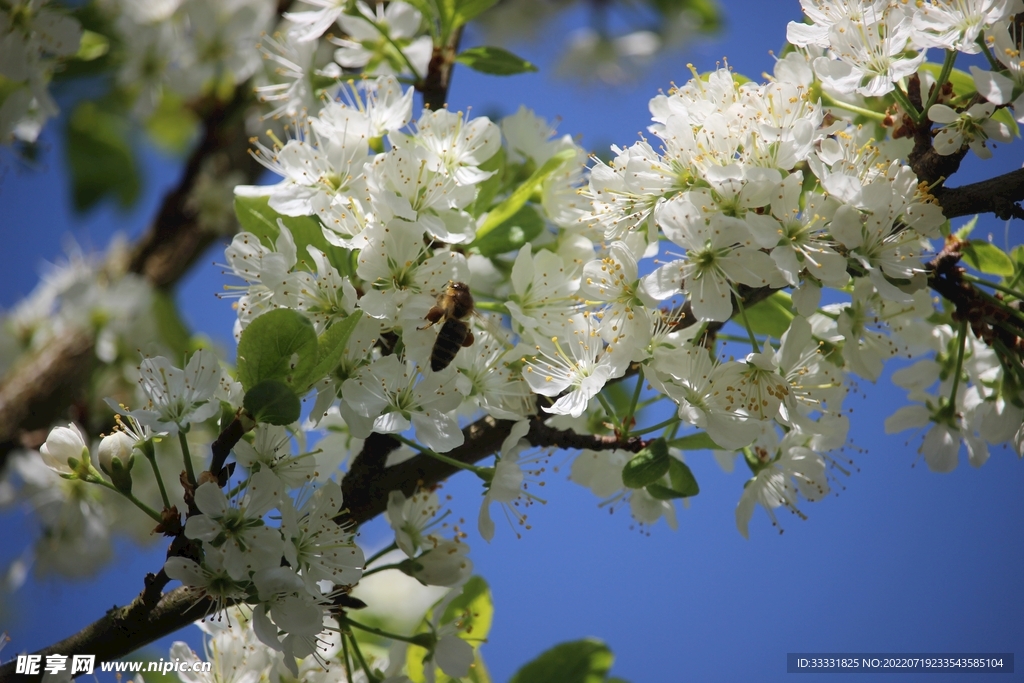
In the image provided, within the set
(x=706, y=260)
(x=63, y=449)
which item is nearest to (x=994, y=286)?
(x=706, y=260)

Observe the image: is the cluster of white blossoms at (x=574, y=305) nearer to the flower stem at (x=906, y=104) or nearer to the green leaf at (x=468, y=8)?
the flower stem at (x=906, y=104)

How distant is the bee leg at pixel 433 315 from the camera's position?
1302 mm

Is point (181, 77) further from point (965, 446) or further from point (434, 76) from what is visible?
point (965, 446)

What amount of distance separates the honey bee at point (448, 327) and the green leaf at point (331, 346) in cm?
16

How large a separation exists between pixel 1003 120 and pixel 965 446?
0.67 m

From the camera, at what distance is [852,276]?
4.52 ft

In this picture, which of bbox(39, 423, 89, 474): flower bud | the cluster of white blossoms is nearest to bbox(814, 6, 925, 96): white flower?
the cluster of white blossoms

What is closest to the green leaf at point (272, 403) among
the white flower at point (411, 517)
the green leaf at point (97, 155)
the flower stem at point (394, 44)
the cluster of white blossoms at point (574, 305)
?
the cluster of white blossoms at point (574, 305)

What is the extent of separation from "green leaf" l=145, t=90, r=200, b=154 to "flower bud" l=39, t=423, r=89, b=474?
219 cm

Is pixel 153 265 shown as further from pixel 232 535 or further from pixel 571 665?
pixel 571 665

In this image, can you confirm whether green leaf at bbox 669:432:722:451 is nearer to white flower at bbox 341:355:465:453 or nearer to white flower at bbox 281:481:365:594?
white flower at bbox 341:355:465:453

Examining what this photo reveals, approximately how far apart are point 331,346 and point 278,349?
0.26 ft

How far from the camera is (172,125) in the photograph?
3412 millimetres

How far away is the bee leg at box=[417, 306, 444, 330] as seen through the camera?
130cm
